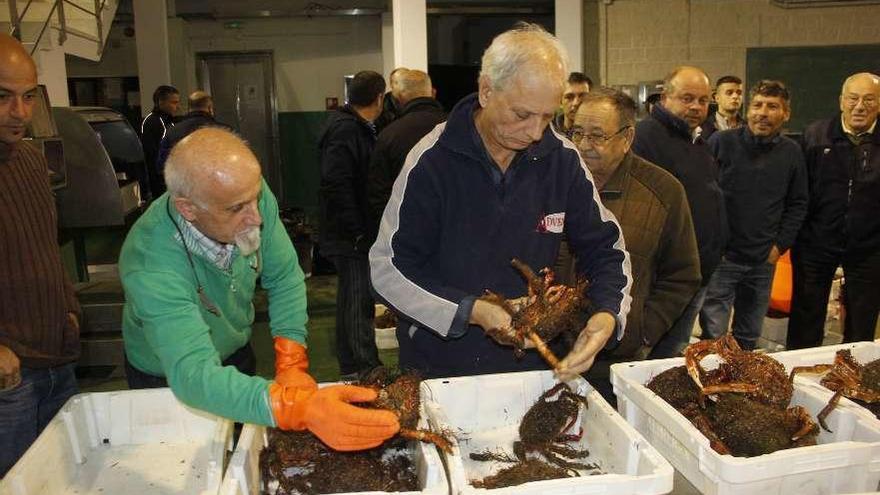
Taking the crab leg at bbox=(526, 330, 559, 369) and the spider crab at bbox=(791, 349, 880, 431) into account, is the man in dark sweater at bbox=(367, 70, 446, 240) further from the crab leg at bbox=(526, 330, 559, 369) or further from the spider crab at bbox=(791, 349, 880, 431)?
the spider crab at bbox=(791, 349, 880, 431)

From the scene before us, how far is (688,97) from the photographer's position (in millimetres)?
3596

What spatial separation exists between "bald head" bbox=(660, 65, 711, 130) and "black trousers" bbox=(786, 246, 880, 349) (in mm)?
1321

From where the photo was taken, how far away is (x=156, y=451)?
1966 millimetres

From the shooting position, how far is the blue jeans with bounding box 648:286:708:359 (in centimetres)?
310

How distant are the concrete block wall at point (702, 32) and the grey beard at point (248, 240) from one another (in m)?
7.59

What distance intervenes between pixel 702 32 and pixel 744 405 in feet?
25.5

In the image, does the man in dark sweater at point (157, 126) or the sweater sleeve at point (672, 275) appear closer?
the sweater sleeve at point (672, 275)

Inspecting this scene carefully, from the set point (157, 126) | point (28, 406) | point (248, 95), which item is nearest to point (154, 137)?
point (157, 126)

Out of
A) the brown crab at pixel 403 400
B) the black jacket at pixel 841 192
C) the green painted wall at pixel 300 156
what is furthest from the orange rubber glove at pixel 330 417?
the green painted wall at pixel 300 156

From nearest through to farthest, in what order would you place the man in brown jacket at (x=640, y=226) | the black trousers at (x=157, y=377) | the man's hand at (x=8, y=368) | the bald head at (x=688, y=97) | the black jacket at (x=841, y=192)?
the man's hand at (x=8, y=368) < the black trousers at (x=157, y=377) < the man in brown jacket at (x=640, y=226) < the bald head at (x=688, y=97) < the black jacket at (x=841, y=192)

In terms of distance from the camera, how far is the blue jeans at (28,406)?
2064 mm

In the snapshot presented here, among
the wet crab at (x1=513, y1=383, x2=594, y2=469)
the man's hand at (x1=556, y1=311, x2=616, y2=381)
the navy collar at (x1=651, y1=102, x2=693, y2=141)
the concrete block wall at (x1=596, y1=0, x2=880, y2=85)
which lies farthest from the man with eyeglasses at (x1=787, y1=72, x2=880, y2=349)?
the concrete block wall at (x1=596, y1=0, x2=880, y2=85)

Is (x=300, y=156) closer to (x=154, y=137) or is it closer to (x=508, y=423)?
(x=154, y=137)

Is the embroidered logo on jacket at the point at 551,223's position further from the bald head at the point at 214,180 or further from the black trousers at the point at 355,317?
the black trousers at the point at 355,317
